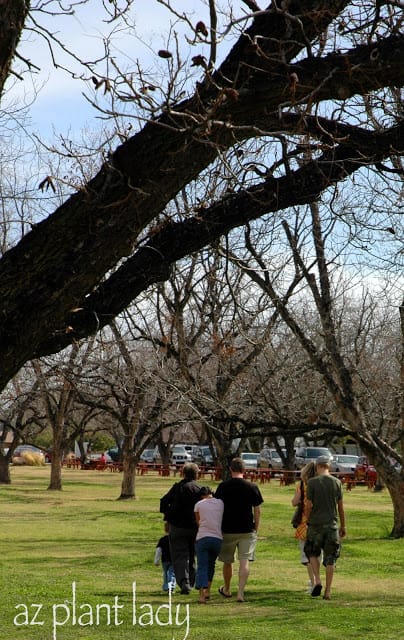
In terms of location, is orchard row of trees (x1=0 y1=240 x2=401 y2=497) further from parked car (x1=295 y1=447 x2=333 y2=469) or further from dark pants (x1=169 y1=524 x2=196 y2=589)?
parked car (x1=295 y1=447 x2=333 y2=469)

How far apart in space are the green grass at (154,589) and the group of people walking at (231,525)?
0.36 m

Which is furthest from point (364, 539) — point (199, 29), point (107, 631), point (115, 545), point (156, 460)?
point (156, 460)

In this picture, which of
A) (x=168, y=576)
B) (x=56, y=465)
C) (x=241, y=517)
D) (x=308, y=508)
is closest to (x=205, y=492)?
(x=241, y=517)

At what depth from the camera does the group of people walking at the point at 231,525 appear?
37.3 ft

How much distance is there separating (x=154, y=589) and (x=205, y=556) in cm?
185

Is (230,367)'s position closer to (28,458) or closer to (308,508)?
(308,508)

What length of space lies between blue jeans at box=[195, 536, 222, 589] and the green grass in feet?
0.91

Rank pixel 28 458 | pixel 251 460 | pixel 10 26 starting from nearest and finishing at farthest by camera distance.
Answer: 1. pixel 10 26
2. pixel 251 460
3. pixel 28 458

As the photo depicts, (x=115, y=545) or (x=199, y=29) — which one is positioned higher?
(x=199, y=29)

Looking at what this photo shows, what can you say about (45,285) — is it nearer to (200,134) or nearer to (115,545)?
(200,134)

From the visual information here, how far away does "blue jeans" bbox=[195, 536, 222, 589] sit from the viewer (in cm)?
1131

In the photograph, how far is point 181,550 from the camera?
12.0 meters

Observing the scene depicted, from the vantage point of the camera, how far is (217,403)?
58.3 ft

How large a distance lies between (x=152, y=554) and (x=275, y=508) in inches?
527
